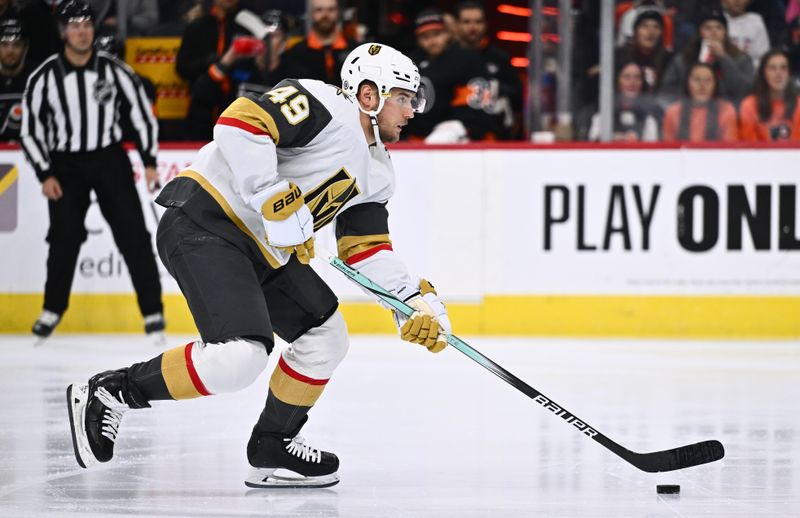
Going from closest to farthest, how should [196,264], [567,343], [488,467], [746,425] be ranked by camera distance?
1. [196,264]
2. [488,467]
3. [746,425]
4. [567,343]

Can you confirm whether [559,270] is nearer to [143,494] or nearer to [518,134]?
[518,134]

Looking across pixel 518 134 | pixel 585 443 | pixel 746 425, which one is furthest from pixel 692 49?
pixel 585 443

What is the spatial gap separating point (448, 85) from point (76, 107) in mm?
1882

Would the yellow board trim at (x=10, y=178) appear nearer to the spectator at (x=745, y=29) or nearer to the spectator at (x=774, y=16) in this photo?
the spectator at (x=745, y=29)

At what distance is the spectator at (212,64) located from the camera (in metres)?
6.66

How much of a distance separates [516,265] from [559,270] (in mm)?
214

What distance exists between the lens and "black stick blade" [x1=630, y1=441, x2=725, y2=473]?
3105 mm

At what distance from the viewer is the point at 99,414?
2988 millimetres

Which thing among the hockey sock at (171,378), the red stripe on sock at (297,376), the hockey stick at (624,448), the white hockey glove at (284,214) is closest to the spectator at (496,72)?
the hockey stick at (624,448)

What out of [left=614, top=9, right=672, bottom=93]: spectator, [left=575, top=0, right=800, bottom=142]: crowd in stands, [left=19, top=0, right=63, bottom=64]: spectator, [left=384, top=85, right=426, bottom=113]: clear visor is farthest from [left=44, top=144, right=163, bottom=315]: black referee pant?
[left=384, top=85, right=426, bottom=113]: clear visor

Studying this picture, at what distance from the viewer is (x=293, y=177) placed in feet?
9.91

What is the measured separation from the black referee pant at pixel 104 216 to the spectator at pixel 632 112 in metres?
2.33

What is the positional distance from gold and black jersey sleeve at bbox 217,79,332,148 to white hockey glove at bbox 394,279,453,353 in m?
0.49

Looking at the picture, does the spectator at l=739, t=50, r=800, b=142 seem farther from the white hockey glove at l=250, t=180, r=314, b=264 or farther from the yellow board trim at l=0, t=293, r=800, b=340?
the white hockey glove at l=250, t=180, r=314, b=264
